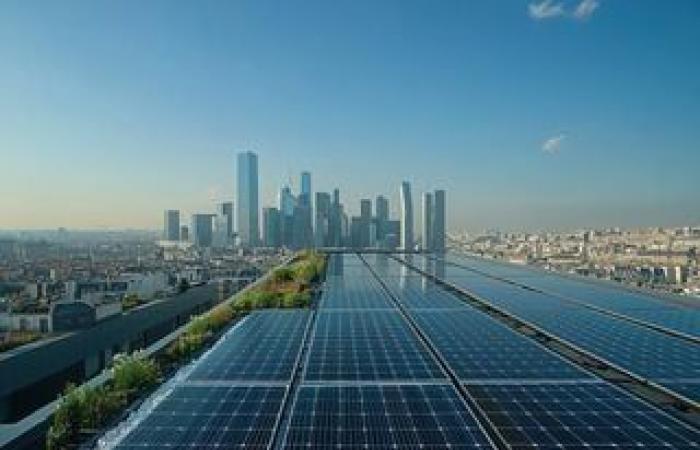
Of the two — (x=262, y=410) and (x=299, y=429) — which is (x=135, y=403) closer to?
(x=262, y=410)

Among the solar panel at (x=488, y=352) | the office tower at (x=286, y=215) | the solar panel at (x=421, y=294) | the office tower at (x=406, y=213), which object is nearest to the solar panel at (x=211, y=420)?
the solar panel at (x=488, y=352)

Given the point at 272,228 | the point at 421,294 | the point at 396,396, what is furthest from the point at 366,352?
the point at 272,228

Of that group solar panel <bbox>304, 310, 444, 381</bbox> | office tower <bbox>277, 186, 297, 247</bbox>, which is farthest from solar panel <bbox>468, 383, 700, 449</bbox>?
office tower <bbox>277, 186, 297, 247</bbox>

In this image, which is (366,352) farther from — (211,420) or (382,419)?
(211,420)

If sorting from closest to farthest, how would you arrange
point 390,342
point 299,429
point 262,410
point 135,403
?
point 299,429
point 262,410
point 135,403
point 390,342

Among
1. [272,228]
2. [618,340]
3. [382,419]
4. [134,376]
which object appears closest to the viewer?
[382,419]

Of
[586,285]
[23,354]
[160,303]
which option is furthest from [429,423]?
[586,285]
